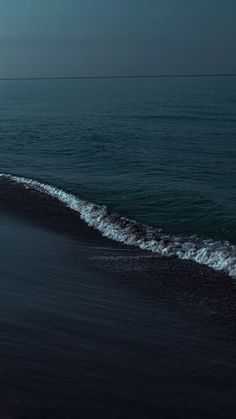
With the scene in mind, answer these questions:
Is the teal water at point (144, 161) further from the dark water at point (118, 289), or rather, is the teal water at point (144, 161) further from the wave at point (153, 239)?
the wave at point (153, 239)

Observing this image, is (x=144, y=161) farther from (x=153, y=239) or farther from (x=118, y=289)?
(x=118, y=289)

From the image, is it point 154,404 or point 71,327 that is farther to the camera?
point 71,327

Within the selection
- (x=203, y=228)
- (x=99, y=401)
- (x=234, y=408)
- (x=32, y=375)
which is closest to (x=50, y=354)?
(x=32, y=375)

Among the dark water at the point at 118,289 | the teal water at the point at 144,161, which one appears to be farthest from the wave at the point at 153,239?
the teal water at the point at 144,161

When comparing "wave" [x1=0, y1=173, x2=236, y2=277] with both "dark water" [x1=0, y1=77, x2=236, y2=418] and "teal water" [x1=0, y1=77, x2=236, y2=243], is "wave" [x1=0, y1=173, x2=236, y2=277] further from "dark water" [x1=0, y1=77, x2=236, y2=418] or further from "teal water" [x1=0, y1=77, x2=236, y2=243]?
"teal water" [x1=0, y1=77, x2=236, y2=243]

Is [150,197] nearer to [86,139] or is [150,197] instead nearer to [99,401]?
[99,401]

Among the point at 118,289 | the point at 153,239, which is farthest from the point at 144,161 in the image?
the point at 118,289
